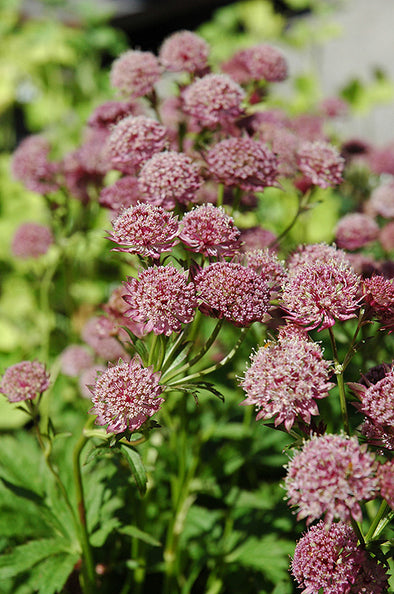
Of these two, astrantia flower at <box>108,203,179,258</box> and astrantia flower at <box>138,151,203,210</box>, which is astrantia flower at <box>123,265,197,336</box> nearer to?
astrantia flower at <box>108,203,179,258</box>

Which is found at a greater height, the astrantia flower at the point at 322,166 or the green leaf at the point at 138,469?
the astrantia flower at the point at 322,166

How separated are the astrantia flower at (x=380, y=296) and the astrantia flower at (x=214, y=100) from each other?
0.58m

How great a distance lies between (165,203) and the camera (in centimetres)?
114

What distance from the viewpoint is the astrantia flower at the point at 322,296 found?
92 centimetres

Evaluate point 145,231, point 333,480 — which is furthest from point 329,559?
point 145,231

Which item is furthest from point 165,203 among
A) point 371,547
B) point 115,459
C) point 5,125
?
point 5,125

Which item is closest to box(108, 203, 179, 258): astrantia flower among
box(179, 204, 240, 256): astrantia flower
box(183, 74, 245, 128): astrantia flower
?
box(179, 204, 240, 256): astrantia flower

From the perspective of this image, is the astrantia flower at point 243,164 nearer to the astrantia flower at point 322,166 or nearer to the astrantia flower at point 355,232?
the astrantia flower at point 322,166

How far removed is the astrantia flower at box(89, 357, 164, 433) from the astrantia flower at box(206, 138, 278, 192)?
0.47 meters

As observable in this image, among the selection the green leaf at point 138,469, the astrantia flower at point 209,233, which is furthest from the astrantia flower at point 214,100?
the green leaf at point 138,469

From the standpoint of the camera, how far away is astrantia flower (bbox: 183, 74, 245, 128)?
129 centimetres

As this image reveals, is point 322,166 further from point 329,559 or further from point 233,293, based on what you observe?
point 329,559

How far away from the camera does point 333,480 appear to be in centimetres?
75

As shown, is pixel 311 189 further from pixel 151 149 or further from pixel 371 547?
pixel 371 547
